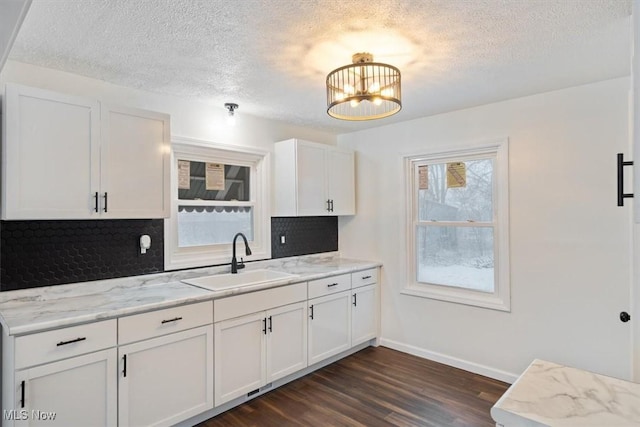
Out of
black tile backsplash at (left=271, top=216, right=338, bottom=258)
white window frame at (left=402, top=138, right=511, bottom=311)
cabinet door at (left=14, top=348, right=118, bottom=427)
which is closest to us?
cabinet door at (left=14, top=348, right=118, bottom=427)

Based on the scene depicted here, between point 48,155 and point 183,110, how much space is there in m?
1.13

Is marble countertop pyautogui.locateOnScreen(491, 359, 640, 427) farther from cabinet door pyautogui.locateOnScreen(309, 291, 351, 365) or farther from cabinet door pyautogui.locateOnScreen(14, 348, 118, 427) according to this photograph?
cabinet door pyautogui.locateOnScreen(309, 291, 351, 365)

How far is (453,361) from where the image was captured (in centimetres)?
337

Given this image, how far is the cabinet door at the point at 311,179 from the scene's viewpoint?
3.55 meters

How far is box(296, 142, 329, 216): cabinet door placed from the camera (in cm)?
355

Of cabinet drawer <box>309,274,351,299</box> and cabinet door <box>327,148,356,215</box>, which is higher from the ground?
cabinet door <box>327,148,356,215</box>

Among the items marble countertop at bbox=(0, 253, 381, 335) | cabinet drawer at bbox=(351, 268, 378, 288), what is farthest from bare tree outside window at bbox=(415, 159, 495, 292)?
marble countertop at bbox=(0, 253, 381, 335)

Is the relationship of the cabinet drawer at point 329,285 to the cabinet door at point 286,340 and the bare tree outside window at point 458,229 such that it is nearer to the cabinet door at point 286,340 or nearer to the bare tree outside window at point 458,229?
the cabinet door at point 286,340

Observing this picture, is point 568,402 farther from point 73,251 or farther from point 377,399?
point 73,251

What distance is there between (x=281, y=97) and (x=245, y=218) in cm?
124

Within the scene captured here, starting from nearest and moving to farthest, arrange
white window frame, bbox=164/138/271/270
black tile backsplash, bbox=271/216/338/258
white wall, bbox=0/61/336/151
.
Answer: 1. white wall, bbox=0/61/336/151
2. white window frame, bbox=164/138/271/270
3. black tile backsplash, bbox=271/216/338/258

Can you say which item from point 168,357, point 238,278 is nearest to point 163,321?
point 168,357

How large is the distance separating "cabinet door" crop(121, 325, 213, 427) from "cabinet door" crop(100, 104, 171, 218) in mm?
857

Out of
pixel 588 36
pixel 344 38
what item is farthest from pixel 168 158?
pixel 588 36
